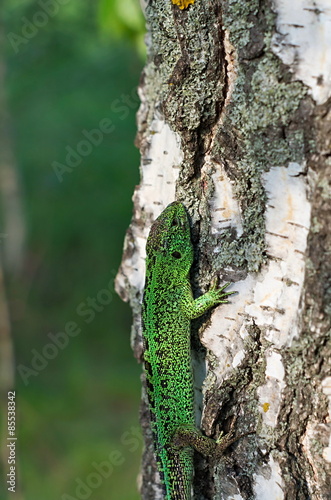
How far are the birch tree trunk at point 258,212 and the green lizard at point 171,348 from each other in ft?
0.34

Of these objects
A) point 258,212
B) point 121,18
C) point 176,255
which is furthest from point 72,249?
point 258,212

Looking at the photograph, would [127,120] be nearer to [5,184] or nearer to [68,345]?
[5,184]

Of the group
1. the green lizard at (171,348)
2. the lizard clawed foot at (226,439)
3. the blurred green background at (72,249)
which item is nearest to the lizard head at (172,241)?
the green lizard at (171,348)

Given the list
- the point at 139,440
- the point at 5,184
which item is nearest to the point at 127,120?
the point at 5,184

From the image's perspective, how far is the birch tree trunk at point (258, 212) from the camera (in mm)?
1994

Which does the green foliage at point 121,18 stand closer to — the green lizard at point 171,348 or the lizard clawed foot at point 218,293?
the green lizard at point 171,348

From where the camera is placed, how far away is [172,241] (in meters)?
2.83

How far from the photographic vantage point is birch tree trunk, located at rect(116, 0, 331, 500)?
1994 mm

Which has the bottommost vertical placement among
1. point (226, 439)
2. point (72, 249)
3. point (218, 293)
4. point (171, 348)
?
point (226, 439)

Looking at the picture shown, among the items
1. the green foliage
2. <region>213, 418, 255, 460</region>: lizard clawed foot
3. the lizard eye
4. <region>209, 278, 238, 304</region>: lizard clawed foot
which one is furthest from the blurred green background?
<region>209, 278, 238, 304</region>: lizard clawed foot

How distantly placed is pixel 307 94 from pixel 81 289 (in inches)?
375

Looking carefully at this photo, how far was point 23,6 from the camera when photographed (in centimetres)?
838

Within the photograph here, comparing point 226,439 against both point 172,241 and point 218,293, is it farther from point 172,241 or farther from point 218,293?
point 172,241

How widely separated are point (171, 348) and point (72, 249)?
9223 millimetres
